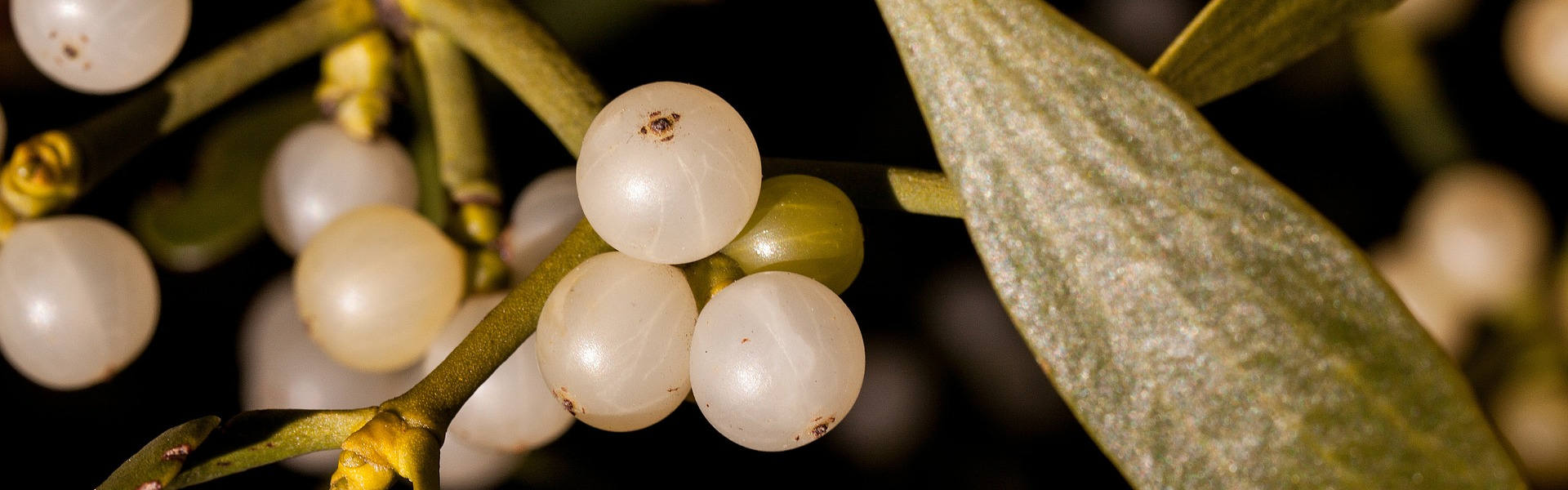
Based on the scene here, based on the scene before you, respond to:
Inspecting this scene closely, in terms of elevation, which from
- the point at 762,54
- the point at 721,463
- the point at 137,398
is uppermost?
the point at 762,54

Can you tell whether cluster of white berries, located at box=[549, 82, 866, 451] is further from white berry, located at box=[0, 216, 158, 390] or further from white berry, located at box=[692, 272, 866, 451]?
white berry, located at box=[0, 216, 158, 390]

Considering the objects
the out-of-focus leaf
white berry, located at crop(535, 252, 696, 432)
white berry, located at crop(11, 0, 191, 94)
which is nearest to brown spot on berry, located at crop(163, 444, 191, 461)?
white berry, located at crop(535, 252, 696, 432)

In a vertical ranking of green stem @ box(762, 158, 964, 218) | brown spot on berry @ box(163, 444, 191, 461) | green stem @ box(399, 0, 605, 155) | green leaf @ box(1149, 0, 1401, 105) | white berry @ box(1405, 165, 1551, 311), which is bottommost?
white berry @ box(1405, 165, 1551, 311)

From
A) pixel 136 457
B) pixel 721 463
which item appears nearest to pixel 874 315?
pixel 721 463

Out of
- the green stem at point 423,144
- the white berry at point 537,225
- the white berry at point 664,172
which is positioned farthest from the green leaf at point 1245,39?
the green stem at point 423,144

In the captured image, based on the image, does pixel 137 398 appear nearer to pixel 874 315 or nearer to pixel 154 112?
pixel 154 112

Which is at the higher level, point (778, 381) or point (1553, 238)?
point (778, 381)
